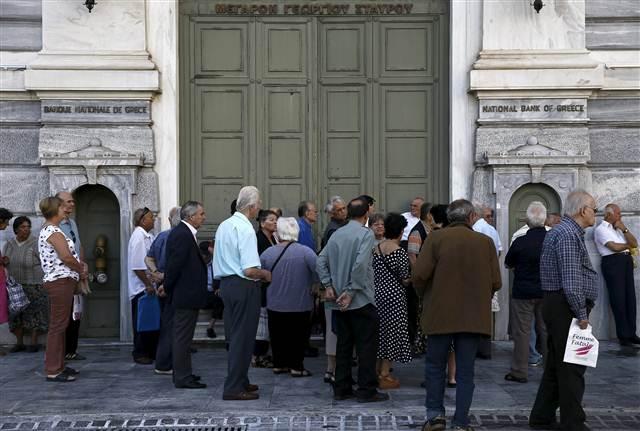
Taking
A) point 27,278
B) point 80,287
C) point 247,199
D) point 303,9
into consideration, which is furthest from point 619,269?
point 27,278

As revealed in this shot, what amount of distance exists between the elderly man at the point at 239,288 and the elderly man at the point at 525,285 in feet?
8.64

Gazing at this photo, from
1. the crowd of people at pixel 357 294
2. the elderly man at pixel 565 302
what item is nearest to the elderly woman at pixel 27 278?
the crowd of people at pixel 357 294

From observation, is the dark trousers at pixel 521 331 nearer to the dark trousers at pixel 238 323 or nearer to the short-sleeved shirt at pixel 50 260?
the dark trousers at pixel 238 323

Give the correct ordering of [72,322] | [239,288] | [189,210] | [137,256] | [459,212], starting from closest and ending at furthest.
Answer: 1. [459,212]
2. [239,288]
3. [189,210]
4. [137,256]
5. [72,322]

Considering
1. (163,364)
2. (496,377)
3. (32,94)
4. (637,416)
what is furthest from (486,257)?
(32,94)

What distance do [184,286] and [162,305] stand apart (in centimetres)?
151

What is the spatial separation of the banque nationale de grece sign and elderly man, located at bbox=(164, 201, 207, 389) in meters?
4.41

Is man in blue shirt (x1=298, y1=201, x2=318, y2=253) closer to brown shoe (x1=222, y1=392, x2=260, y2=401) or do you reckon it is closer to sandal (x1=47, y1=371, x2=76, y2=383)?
brown shoe (x1=222, y1=392, x2=260, y2=401)

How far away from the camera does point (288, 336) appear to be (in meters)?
10.8

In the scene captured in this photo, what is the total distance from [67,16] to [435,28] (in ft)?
15.6

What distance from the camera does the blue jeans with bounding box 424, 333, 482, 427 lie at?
27.3 feet

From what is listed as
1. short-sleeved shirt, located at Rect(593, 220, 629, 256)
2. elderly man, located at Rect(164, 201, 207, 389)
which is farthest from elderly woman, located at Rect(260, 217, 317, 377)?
short-sleeved shirt, located at Rect(593, 220, 629, 256)

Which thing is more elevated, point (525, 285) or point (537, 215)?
point (537, 215)

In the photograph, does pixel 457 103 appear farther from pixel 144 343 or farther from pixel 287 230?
pixel 144 343
